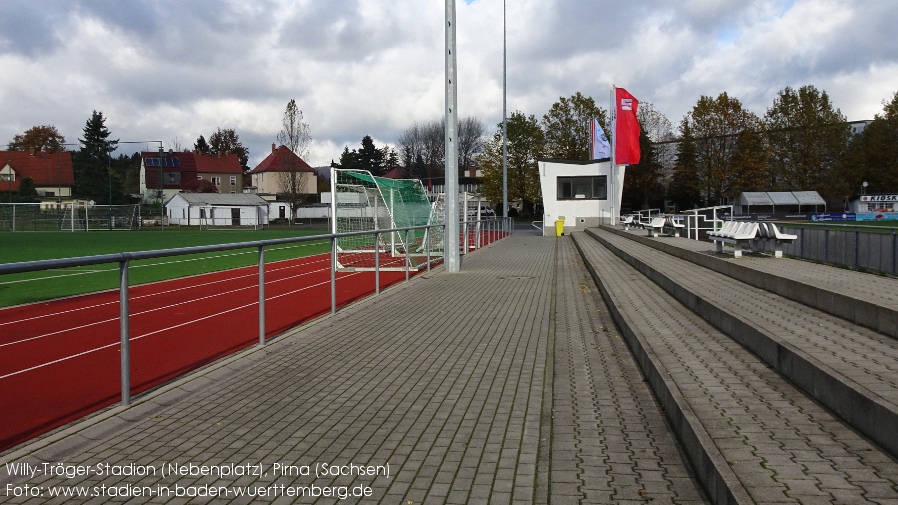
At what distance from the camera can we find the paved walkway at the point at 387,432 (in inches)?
158

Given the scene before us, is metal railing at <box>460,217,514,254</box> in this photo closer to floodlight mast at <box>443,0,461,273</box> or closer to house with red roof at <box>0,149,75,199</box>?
floodlight mast at <box>443,0,461,273</box>

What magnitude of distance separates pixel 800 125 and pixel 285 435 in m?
67.3

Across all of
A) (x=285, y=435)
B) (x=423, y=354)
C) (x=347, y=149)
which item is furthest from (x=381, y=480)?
(x=347, y=149)

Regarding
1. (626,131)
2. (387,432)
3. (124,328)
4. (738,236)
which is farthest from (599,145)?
(387,432)

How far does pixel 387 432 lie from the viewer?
5.02 meters

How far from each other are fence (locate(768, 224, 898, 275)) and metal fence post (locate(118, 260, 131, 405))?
13.3 meters

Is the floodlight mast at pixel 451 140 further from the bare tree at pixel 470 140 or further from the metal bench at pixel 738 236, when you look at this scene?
the bare tree at pixel 470 140

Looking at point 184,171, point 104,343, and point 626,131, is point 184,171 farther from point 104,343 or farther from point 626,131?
point 104,343

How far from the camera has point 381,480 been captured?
13.5 feet

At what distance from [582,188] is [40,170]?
67.5m

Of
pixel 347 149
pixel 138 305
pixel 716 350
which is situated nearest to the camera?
pixel 716 350

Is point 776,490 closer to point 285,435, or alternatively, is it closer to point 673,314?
point 285,435

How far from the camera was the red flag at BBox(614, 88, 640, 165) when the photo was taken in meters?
34.2

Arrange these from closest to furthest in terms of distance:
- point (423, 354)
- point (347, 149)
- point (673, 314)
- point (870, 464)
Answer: point (870, 464) < point (423, 354) < point (673, 314) < point (347, 149)
